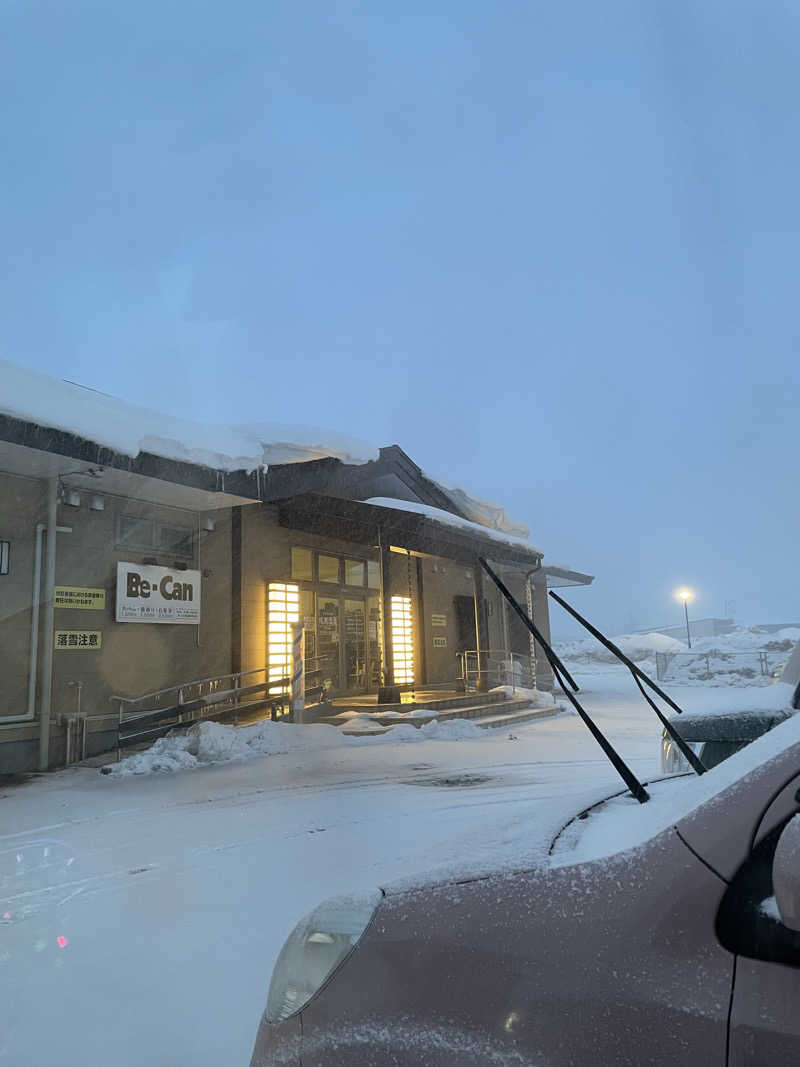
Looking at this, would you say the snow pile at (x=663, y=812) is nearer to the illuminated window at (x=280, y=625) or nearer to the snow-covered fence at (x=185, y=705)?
the snow-covered fence at (x=185, y=705)

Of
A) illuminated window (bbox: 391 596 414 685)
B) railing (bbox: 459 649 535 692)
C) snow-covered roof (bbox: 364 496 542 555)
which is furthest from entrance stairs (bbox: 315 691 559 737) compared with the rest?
snow-covered roof (bbox: 364 496 542 555)

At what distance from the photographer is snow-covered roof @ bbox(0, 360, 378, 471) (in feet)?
27.2

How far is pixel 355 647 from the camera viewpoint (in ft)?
51.0

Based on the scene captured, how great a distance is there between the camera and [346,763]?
8672 millimetres

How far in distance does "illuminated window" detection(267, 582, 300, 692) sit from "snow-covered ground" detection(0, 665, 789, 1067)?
378 cm

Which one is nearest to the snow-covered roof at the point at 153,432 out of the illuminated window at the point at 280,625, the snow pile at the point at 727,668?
the illuminated window at the point at 280,625

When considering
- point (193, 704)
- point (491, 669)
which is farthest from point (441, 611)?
point (193, 704)

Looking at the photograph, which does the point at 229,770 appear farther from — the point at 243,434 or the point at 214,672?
the point at 243,434

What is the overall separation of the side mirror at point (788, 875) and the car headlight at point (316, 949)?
82 centimetres

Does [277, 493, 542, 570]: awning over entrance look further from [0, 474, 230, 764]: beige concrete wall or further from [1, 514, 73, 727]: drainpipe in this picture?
[1, 514, 73, 727]: drainpipe

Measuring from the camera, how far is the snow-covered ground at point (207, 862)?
2619 millimetres

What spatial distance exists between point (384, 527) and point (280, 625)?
288 cm

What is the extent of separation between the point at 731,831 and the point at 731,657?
28445 mm

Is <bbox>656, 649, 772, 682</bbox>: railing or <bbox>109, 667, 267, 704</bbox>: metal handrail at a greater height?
<bbox>109, 667, 267, 704</bbox>: metal handrail
